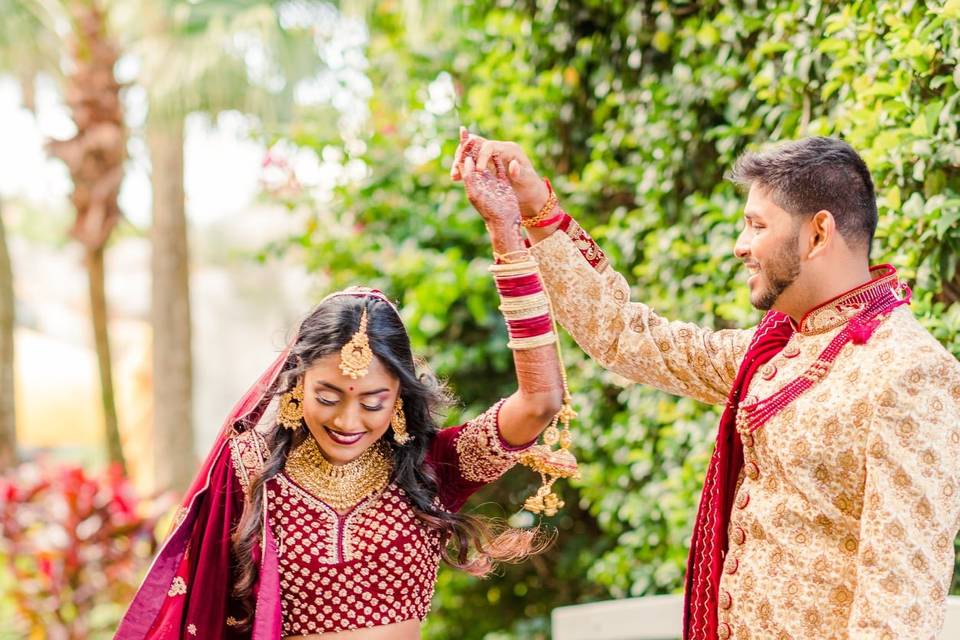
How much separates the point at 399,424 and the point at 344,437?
0.16 meters

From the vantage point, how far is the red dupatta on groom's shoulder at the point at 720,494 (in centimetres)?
213

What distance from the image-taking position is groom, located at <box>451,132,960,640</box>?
1.74 meters

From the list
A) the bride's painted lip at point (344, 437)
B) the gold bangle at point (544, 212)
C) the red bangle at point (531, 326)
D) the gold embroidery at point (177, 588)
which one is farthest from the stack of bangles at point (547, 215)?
the gold embroidery at point (177, 588)

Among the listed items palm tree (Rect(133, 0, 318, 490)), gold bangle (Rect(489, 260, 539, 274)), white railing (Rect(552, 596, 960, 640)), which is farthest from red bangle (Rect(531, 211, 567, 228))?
palm tree (Rect(133, 0, 318, 490))

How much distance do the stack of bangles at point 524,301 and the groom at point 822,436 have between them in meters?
0.22

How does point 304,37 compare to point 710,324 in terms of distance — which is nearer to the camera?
point 710,324

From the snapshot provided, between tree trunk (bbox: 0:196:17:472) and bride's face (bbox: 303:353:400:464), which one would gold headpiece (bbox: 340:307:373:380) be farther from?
tree trunk (bbox: 0:196:17:472)

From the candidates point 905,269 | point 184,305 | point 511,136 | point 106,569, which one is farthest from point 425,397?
point 184,305

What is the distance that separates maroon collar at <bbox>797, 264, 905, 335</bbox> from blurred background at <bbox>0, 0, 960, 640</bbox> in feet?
1.78

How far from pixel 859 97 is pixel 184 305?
7193 mm

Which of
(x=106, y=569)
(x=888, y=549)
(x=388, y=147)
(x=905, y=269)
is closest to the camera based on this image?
(x=888, y=549)

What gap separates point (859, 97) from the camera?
272 cm

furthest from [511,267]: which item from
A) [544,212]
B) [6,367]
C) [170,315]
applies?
[6,367]

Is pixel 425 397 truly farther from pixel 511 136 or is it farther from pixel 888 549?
pixel 511 136
